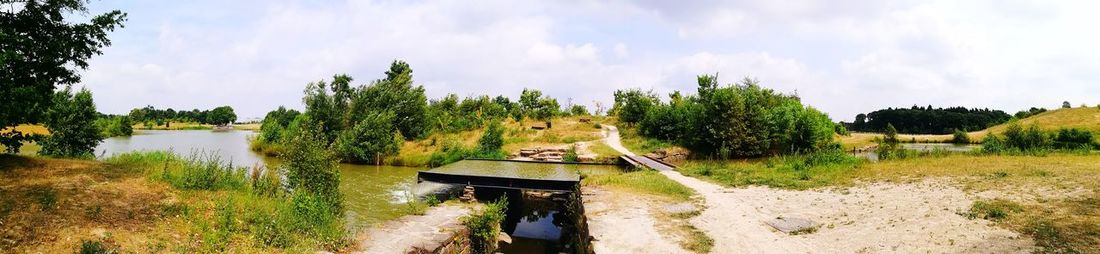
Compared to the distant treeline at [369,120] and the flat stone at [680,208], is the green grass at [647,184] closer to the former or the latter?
the flat stone at [680,208]

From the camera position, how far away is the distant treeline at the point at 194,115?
12216cm

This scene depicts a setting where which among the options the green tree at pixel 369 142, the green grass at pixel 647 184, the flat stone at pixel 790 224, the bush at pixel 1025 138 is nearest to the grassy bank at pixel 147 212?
the flat stone at pixel 790 224

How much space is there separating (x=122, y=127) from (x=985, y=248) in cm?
7891

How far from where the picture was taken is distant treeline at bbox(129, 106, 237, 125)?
4810 inches

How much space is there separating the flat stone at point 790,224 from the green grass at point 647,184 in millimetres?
2747

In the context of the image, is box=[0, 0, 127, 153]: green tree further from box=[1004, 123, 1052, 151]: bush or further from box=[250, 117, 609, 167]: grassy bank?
box=[1004, 123, 1052, 151]: bush

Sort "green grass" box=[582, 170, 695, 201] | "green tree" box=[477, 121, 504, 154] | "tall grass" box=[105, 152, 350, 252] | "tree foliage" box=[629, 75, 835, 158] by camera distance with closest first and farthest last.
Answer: "tall grass" box=[105, 152, 350, 252], "green grass" box=[582, 170, 695, 201], "tree foliage" box=[629, 75, 835, 158], "green tree" box=[477, 121, 504, 154]

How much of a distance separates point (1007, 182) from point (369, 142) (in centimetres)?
2762

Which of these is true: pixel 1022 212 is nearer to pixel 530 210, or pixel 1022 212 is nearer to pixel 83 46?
pixel 530 210

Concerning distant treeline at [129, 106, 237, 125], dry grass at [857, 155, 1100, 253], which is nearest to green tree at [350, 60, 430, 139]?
dry grass at [857, 155, 1100, 253]

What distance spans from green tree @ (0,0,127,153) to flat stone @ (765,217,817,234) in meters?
12.0

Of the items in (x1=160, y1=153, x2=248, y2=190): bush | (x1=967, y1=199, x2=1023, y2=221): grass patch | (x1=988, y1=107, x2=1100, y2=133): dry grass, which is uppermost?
(x1=988, y1=107, x2=1100, y2=133): dry grass

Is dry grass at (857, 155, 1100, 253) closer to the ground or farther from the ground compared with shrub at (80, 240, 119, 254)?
farther from the ground

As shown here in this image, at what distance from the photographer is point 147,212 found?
7578 mm
